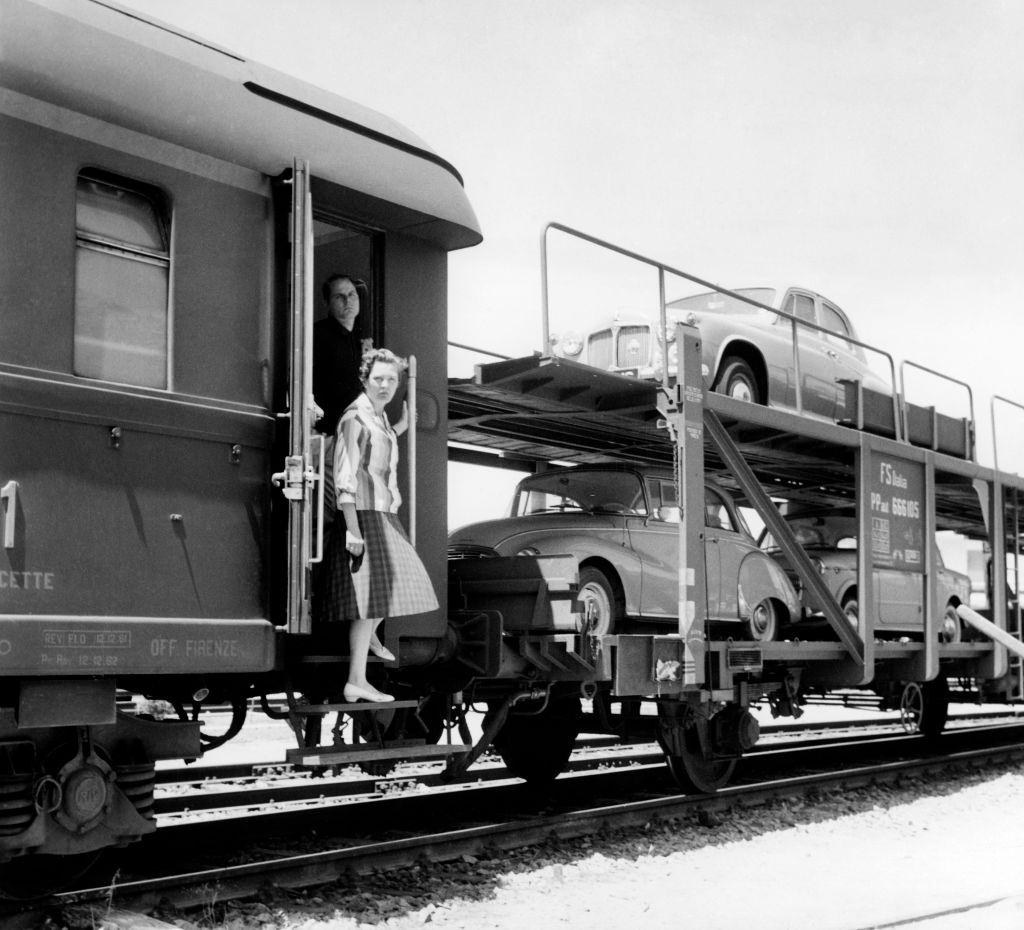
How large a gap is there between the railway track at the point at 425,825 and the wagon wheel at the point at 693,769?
0.54 feet

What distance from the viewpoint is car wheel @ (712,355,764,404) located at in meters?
10.3

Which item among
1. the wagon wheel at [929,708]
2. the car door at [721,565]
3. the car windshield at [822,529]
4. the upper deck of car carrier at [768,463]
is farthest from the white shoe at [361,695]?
the wagon wheel at [929,708]

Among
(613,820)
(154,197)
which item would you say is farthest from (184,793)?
(154,197)

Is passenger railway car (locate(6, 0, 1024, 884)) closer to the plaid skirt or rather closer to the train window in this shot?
the train window

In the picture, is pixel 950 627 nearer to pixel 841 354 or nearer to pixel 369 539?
pixel 841 354

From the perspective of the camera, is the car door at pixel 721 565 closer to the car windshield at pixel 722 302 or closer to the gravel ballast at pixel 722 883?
the gravel ballast at pixel 722 883

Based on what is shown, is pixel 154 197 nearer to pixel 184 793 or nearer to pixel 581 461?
pixel 184 793

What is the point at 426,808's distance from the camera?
866 cm

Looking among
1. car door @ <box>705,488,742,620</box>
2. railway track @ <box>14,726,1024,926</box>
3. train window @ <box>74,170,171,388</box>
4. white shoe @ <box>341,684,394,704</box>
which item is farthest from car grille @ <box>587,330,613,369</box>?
train window @ <box>74,170,171,388</box>

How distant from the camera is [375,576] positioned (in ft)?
19.9

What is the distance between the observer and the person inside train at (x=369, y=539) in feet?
19.8

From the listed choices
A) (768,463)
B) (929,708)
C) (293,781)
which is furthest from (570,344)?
(929,708)

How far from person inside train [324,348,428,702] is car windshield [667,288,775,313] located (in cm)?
592

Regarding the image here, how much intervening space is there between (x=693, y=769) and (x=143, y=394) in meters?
5.55
